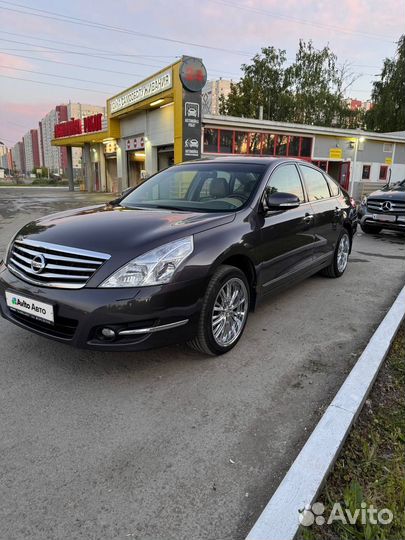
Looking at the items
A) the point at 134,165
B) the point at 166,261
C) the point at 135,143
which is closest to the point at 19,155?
the point at 134,165

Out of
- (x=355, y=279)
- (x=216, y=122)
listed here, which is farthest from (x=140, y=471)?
(x=216, y=122)

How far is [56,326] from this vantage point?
2.81m

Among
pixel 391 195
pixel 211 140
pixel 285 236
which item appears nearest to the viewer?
pixel 285 236

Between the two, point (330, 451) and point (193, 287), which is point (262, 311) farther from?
point (330, 451)

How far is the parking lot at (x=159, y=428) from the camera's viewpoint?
1880mm

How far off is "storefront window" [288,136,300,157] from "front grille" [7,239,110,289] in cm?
2297

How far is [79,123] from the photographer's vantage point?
32.6 metres

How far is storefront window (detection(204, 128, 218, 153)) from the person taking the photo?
20.6 m

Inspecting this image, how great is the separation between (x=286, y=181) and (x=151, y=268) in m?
2.21

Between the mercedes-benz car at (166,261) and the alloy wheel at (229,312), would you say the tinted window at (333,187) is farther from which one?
the alloy wheel at (229,312)

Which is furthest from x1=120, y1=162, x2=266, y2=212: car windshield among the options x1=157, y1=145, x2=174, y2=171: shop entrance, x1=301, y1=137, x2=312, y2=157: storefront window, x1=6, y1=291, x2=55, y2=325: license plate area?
x1=301, y1=137, x2=312, y2=157: storefront window

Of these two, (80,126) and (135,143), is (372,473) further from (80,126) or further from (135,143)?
(80,126)

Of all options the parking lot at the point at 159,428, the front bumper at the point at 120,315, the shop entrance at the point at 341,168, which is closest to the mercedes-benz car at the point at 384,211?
the parking lot at the point at 159,428

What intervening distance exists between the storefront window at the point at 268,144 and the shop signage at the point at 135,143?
728 cm
